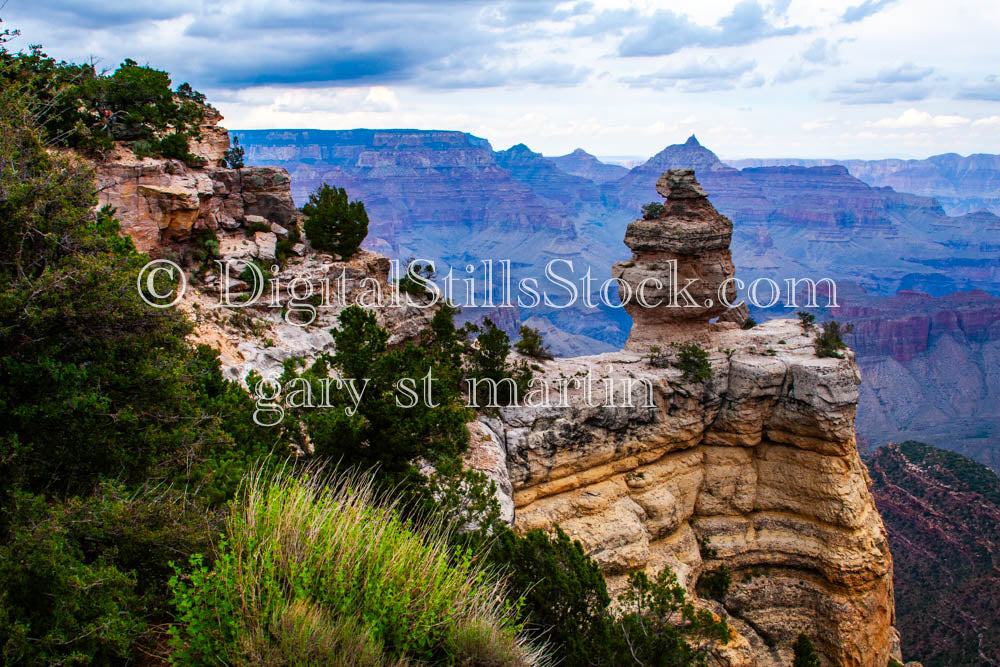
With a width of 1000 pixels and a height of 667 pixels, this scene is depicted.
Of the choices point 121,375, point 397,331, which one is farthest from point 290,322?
point 121,375

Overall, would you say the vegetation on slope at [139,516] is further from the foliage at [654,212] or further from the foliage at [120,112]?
the foliage at [654,212]

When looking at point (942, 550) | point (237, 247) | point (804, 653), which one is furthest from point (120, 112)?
point (942, 550)

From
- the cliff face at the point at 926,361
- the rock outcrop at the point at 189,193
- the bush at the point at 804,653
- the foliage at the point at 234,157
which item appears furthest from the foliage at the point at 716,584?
the cliff face at the point at 926,361

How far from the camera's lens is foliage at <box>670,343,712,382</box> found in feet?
85.6

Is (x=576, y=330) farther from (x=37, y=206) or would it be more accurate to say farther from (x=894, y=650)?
(x=37, y=206)

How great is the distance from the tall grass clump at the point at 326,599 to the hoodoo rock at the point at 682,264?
2176 centimetres

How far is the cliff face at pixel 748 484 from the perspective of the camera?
24.3 m

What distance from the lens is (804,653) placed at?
2453 centimetres

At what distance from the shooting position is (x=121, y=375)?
29.3 feet

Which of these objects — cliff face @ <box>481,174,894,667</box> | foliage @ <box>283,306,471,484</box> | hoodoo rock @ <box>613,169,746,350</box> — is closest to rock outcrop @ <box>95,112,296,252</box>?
foliage @ <box>283,306,471,484</box>

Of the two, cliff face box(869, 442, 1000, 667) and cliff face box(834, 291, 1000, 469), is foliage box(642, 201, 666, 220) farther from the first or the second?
cliff face box(834, 291, 1000, 469)

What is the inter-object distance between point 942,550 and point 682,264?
113 ft

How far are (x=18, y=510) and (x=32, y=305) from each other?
96.9 inches

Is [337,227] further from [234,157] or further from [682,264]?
[682,264]
